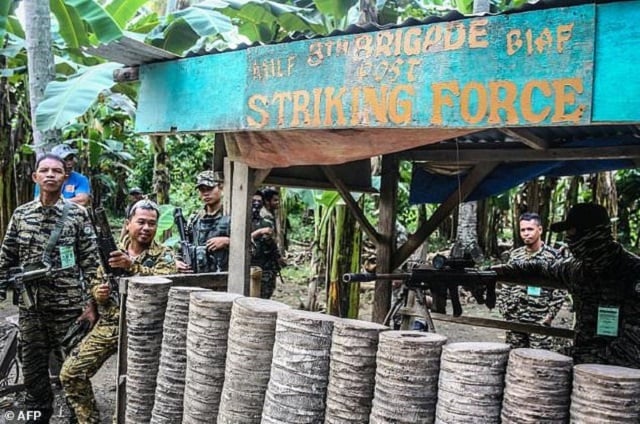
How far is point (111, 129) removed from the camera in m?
12.0

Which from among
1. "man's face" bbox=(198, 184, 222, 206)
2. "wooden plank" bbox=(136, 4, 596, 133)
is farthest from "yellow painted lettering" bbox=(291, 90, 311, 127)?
"man's face" bbox=(198, 184, 222, 206)

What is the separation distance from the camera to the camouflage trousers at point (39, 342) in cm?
486

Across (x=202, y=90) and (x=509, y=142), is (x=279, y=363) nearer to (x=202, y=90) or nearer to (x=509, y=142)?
(x=202, y=90)

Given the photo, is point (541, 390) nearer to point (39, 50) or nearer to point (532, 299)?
point (532, 299)

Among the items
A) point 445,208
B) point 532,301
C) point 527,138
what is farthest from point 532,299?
point 527,138

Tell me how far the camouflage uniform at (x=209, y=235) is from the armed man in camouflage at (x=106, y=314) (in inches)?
39.5

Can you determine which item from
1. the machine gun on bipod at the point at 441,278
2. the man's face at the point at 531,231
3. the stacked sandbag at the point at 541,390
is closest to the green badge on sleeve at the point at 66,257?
the machine gun on bipod at the point at 441,278

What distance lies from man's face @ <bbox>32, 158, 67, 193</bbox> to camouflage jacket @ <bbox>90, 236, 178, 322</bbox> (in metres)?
0.66

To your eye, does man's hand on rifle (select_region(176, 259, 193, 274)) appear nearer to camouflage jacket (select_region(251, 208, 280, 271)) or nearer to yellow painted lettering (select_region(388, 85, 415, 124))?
camouflage jacket (select_region(251, 208, 280, 271))

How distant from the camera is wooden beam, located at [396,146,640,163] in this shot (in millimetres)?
4625

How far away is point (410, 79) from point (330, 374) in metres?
1.35

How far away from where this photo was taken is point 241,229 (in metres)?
4.09

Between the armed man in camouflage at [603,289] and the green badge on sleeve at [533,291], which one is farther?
the green badge on sleeve at [533,291]

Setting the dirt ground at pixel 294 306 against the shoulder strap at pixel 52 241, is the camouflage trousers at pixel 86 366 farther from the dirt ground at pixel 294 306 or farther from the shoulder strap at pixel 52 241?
the dirt ground at pixel 294 306
